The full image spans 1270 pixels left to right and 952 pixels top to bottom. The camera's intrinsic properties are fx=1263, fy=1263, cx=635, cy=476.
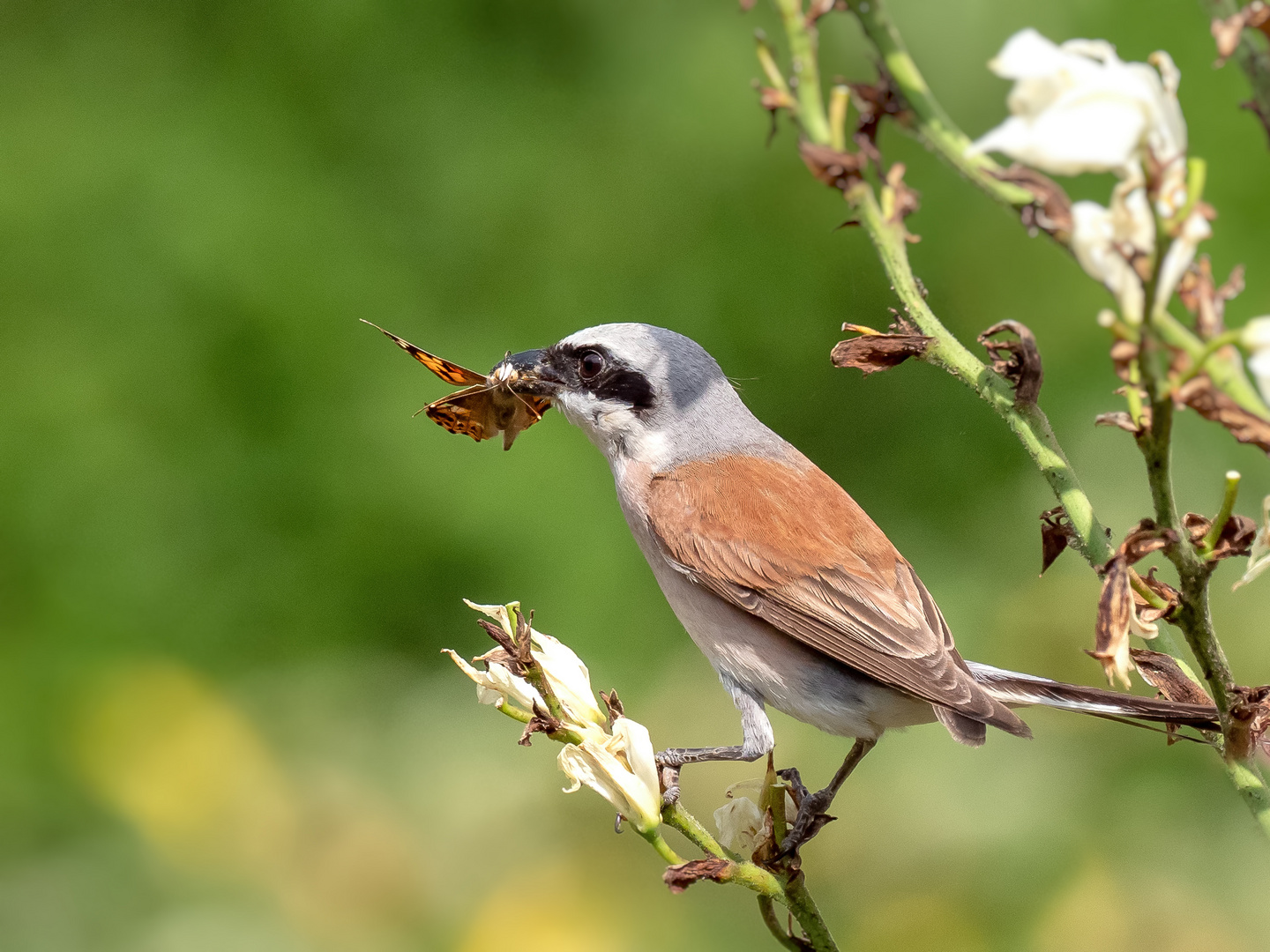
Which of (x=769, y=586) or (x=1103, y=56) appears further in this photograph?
(x=769, y=586)

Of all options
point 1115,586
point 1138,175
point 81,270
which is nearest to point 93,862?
point 81,270

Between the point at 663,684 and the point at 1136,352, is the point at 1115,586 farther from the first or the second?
the point at 663,684

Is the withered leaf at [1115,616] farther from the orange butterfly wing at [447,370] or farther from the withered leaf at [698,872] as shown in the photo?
the orange butterfly wing at [447,370]

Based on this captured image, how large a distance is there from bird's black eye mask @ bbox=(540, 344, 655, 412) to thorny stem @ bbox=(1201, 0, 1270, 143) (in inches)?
71.7

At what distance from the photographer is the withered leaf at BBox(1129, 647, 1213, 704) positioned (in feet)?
4.37

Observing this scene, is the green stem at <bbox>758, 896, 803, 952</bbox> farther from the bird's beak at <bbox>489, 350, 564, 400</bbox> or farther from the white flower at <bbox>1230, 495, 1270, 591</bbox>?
the bird's beak at <bbox>489, 350, 564, 400</bbox>

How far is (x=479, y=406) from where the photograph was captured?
2430mm

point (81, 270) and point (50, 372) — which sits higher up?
point (81, 270)

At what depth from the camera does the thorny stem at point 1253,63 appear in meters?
0.96

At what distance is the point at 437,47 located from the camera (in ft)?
13.6

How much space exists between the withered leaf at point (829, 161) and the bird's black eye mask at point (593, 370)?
1535 millimetres

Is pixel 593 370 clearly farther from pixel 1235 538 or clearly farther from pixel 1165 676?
pixel 1235 538

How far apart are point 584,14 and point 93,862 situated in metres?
2.88

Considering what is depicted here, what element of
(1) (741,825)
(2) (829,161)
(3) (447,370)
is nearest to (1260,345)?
(2) (829,161)
